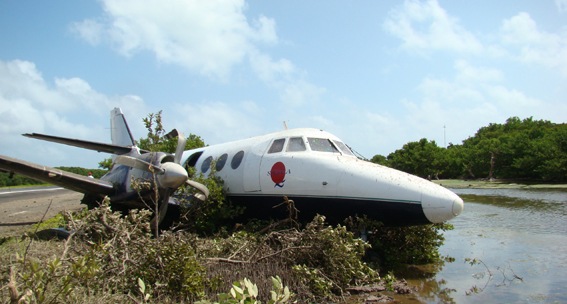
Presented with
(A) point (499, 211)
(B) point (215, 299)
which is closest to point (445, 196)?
(B) point (215, 299)

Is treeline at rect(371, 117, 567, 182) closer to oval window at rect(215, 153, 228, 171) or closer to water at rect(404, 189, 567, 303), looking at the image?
water at rect(404, 189, 567, 303)

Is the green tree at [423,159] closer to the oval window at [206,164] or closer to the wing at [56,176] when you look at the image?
the oval window at [206,164]

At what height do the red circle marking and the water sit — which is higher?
the red circle marking

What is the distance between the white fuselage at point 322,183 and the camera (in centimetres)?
750

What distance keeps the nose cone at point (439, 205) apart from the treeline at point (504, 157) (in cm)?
2987

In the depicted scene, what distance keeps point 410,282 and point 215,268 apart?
3.48 metres

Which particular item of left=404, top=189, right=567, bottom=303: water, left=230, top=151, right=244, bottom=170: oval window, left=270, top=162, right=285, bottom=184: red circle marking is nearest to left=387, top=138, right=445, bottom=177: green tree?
left=404, top=189, right=567, bottom=303: water

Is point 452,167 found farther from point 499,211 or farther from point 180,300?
point 180,300

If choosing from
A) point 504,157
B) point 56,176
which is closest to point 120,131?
point 56,176

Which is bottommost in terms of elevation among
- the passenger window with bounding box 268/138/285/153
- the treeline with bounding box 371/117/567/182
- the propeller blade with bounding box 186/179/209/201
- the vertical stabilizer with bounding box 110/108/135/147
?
the propeller blade with bounding box 186/179/209/201

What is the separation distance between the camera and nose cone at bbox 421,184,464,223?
7234 mm

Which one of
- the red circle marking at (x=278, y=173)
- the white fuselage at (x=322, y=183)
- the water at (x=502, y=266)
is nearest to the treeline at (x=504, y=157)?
the water at (x=502, y=266)

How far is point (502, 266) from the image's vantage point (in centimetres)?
855

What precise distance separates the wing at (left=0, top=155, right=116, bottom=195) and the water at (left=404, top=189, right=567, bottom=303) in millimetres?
7274
